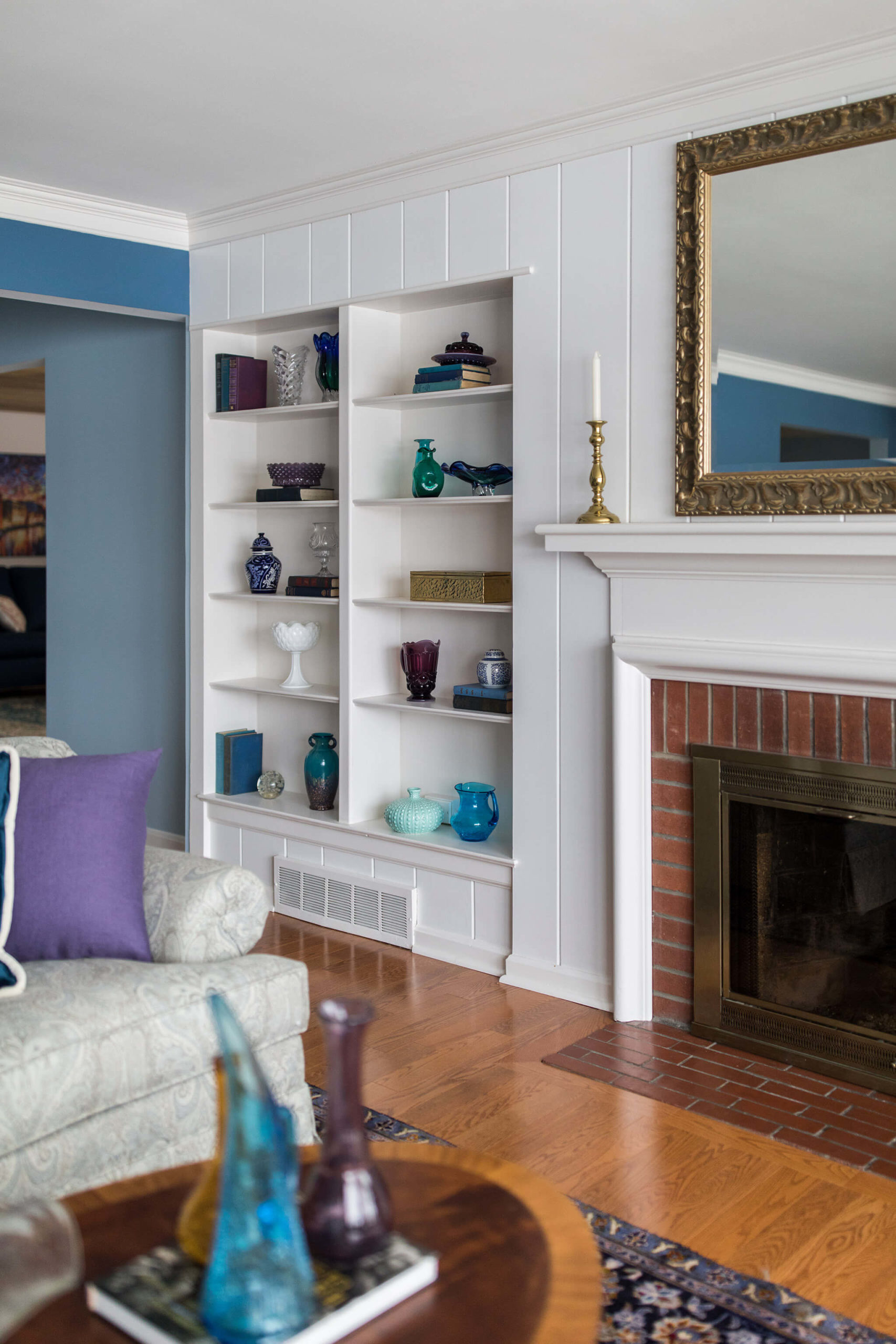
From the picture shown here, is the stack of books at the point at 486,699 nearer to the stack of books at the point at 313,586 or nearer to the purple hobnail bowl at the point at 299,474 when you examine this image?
the stack of books at the point at 313,586

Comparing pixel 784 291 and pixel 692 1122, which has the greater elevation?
pixel 784 291

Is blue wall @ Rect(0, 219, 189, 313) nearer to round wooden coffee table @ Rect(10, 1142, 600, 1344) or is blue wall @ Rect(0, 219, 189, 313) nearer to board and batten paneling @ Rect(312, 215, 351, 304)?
board and batten paneling @ Rect(312, 215, 351, 304)

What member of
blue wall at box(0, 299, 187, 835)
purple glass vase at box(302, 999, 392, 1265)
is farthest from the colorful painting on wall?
purple glass vase at box(302, 999, 392, 1265)

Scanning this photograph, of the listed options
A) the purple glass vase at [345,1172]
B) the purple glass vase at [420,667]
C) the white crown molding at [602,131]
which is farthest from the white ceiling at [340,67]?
the purple glass vase at [345,1172]

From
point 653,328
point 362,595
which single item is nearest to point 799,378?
point 653,328

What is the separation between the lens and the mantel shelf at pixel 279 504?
4.27 metres

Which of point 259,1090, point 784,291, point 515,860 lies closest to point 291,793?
point 515,860

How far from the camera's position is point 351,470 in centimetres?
409

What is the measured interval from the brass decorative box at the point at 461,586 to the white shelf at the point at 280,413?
0.71 metres

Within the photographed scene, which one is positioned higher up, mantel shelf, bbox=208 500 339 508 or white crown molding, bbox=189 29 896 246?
white crown molding, bbox=189 29 896 246

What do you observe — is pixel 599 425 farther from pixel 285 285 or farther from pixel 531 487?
pixel 285 285

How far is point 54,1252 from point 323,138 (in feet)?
10.8

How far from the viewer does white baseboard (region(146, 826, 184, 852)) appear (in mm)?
5070

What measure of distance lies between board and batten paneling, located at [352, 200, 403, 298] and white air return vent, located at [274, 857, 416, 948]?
6.57 feet
